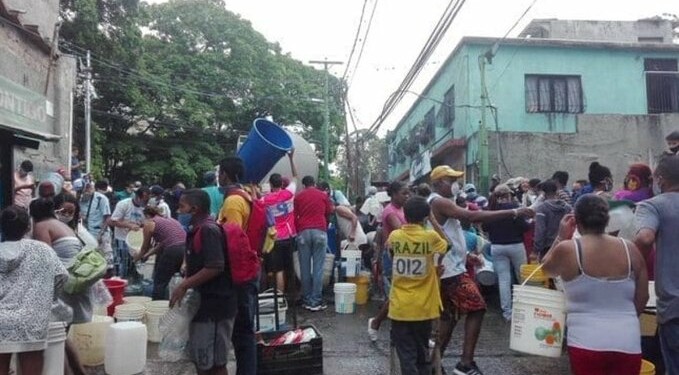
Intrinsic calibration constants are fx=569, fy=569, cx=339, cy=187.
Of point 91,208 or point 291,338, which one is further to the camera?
point 91,208

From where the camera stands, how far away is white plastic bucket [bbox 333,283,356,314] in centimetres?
812

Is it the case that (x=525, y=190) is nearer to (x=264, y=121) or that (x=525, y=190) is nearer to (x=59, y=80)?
(x=264, y=121)

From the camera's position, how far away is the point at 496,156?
17859 millimetres

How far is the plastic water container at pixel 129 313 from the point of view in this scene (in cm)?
596

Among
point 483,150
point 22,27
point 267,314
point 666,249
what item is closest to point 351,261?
point 267,314

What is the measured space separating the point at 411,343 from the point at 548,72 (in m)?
16.6

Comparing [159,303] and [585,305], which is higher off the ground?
[585,305]

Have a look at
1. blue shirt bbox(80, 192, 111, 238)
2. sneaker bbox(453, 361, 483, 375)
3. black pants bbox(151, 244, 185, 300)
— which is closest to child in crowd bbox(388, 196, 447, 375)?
sneaker bbox(453, 361, 483, 375)

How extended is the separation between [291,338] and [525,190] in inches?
254

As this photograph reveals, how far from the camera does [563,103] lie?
63.0 feet

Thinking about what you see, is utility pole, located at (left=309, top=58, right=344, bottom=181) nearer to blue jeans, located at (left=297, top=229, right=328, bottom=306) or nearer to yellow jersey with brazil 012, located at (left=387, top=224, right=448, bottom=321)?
blue jeans, located at (left=297, top=229, right=328, bottom=306)

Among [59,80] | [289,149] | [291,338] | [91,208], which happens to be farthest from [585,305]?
[59,80]

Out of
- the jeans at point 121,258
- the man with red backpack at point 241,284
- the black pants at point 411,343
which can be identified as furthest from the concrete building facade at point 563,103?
the man with red backpack at point 241,284

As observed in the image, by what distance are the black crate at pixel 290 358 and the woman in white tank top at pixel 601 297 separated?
2.67m
